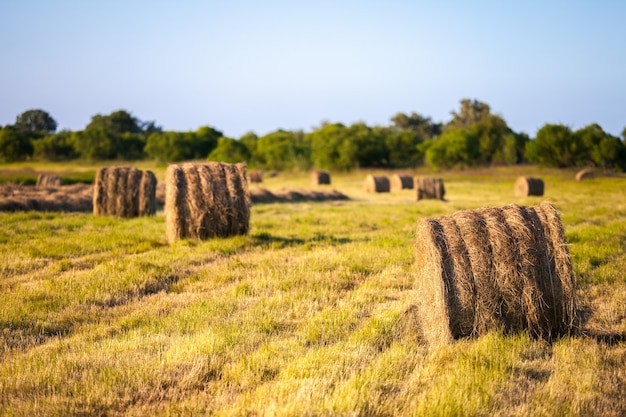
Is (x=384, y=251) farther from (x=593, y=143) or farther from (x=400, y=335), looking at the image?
(x=593, y=143)

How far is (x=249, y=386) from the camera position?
19.1ft

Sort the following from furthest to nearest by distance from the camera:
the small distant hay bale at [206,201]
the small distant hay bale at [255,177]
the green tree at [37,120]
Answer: the green tree at [37,120] < the small distant hay bale at [255,177] < the small distant hay bale at [206,201]

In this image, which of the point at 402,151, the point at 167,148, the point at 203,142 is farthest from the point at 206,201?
the point at 203,142

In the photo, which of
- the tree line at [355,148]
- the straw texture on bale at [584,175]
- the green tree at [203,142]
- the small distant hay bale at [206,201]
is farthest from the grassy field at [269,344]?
the green tree at [203,142]

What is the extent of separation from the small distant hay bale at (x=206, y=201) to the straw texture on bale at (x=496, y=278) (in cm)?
799

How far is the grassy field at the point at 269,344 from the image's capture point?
5426mm

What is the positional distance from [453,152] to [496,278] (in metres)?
80.5

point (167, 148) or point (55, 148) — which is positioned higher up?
point (167, 148)

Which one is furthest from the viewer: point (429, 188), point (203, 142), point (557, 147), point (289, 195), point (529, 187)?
point (203, 142)

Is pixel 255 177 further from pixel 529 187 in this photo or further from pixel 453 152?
pixel 453 152

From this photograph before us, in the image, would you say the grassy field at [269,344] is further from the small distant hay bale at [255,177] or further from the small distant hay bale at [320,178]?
the small distant hay bale at [255,177]

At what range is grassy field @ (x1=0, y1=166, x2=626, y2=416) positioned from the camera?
5.43 metres

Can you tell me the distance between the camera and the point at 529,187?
3644 centimetres

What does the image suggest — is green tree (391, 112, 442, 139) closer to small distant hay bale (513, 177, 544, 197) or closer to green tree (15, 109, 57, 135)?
green tree (15, 109, 57, 135)
